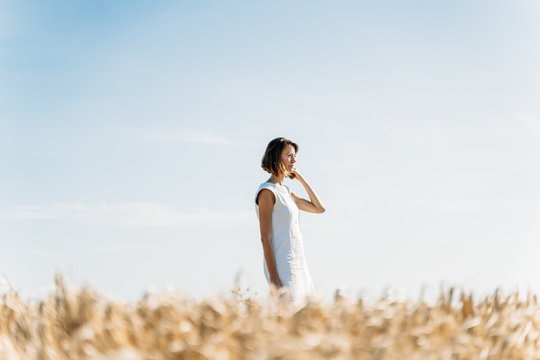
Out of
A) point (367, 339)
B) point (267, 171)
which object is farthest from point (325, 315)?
point (267, 171)

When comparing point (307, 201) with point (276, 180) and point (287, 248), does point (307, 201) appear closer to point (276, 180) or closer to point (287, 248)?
point (276, 180)

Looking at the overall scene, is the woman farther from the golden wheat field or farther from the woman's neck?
the golden wheat field

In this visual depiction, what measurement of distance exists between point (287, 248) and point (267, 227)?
289 millimetres

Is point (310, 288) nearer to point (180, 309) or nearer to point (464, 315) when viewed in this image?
point (464, 315)

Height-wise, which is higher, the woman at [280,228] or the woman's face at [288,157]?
the woman's face at [288,157]

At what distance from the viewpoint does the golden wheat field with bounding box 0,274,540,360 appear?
202cm

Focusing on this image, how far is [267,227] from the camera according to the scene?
17.3 ft

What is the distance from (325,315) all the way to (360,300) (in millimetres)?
344

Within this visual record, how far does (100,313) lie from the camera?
233cm

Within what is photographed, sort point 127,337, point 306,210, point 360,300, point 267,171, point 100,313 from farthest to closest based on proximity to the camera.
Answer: point 306,210 → point 267,171 → point 360,300 → point 100,313 → point 127,337

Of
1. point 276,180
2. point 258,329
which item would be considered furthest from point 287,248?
point 258,329

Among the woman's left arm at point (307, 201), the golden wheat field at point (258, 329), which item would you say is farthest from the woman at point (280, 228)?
the golden wheat field at point (258, 329)

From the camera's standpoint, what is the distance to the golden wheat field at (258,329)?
2021 millimetres

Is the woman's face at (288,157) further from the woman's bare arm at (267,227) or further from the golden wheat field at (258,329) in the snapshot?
the golden wheat field at (258,329)
